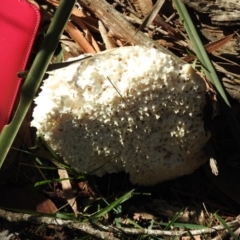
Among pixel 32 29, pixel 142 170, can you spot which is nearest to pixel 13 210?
pixel 142 170

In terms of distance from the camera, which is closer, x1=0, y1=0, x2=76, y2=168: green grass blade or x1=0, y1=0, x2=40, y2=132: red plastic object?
x1=0, y1=0, x2=76, y2=168: green grass blade

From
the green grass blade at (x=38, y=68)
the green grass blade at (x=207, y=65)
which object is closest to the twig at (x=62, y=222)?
the green grass blade at (x=38, y=68)

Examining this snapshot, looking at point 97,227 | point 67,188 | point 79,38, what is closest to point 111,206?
point 97,227

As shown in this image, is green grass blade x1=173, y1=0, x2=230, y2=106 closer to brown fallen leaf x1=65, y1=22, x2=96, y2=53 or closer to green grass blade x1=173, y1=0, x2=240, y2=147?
green grass blade x1=173, y1=0, x2=240, y2=147

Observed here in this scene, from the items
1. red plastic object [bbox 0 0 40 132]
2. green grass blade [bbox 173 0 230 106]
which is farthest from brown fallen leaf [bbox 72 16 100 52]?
green grass blade [bbox 173 0 230 106]

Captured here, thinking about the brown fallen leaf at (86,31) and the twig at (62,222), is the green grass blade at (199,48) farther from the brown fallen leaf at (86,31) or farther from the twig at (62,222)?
the twig at (62,222)

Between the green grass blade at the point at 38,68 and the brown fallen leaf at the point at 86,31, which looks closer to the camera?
the green grass blade at the point at 38,68

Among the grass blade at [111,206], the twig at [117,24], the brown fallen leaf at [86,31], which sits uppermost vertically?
the twig at [117,24]
